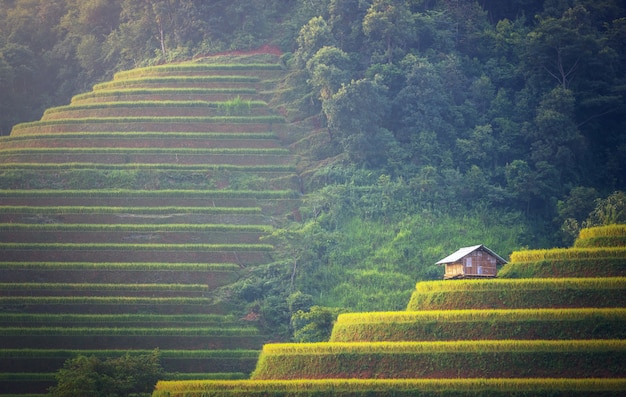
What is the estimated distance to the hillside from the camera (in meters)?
43.0

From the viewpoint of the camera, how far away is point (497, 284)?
1844 inches

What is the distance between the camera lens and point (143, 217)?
61.5 m

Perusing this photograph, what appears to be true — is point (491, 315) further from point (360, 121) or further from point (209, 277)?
point (360, 121)

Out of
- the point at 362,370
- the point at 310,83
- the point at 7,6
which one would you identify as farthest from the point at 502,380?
the point at 7,6

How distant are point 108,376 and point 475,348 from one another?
15.0 meters

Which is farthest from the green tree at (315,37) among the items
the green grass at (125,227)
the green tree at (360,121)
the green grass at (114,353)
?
the green grass at (114,353)

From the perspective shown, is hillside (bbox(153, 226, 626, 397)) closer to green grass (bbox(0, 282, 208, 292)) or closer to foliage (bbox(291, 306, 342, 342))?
foliage (bbox(291, 306, 342, 342))

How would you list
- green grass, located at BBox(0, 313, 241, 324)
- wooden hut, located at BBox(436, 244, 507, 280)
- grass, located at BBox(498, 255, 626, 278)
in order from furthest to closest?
1. green grass, located at BBox(0, 313, 241, 324)
2. wooden hut, located at BBox(436, 244, 507, 280)
3. grass, located at BBox(498, 255, 626, 278)

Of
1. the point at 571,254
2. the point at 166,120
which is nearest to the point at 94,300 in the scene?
the point at 166,120

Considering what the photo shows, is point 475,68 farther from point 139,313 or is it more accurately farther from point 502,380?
point 502,380

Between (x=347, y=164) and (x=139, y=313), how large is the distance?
48.5 feet

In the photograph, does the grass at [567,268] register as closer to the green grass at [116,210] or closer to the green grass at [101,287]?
the green grass at [101,287]

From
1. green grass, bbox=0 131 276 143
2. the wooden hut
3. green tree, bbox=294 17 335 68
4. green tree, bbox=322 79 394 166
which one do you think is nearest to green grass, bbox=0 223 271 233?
green grass, bbox=0 131 276 143

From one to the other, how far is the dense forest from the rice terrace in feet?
7.57
